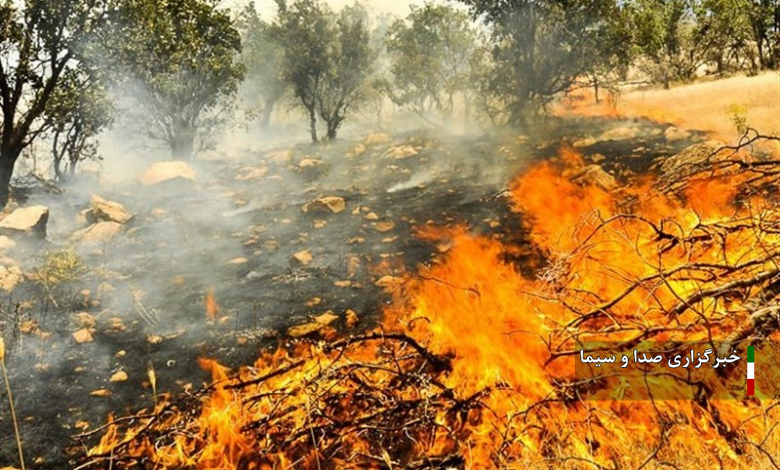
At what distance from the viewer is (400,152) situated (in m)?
18.6

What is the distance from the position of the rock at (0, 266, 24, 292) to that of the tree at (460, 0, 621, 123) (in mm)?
18876

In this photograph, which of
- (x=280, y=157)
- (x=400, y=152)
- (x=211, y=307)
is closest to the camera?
(x=211, y=307)

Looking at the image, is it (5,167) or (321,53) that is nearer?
(5,167)

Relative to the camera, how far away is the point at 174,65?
17.0 metres

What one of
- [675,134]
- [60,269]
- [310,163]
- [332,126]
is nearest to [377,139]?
[332,126]

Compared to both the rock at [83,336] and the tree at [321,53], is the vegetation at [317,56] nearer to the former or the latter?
the tree at [321,53]

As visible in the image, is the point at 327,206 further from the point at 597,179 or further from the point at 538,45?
the point at 538,45

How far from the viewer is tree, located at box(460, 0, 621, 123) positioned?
742 inches

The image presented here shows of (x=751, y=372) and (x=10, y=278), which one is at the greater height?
(x=10, y=278)

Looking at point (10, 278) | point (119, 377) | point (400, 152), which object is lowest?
point (119, 377)

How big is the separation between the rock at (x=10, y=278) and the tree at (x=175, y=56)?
1021 cm

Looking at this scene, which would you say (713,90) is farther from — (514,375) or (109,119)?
(109,119)

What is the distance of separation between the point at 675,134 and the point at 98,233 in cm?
1591

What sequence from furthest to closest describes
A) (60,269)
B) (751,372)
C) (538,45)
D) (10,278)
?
(538,45) → (60,269) → (10,278) → (751,372)
